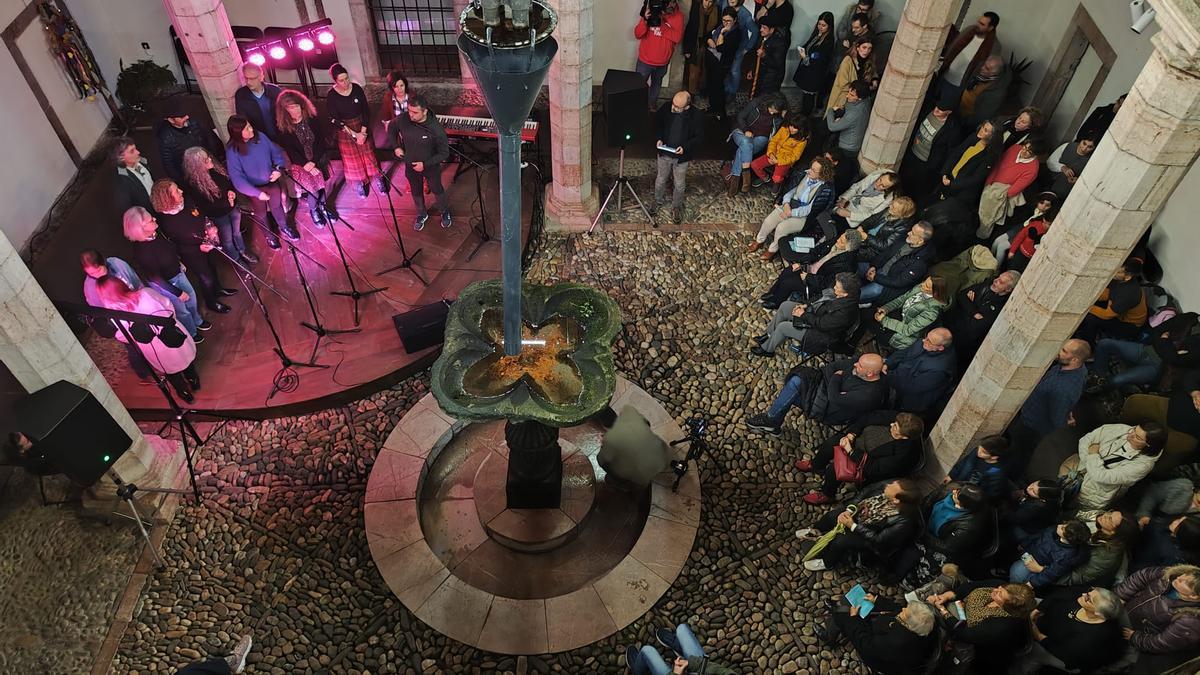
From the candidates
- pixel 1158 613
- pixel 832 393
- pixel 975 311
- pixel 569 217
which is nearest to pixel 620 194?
pixel 569 217

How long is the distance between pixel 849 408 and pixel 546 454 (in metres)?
2.49

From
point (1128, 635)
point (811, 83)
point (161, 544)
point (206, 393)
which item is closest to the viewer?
point (1128, 635)

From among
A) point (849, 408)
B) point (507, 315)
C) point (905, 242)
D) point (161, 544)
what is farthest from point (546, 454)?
point (905, 242)

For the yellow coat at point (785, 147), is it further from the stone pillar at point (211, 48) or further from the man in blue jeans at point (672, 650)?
the stone pillar at point (211, 48)

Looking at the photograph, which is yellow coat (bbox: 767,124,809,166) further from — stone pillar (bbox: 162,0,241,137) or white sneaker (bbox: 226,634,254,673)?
white sneaker (bbox: 226,634,254,673)

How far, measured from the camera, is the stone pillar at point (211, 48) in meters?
7.80

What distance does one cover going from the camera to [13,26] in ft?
28.0

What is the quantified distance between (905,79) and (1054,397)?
361 centimetres

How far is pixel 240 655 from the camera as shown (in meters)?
5.57

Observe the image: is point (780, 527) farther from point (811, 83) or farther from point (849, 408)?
point (811, 83)

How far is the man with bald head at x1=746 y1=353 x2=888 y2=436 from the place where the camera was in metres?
6.39

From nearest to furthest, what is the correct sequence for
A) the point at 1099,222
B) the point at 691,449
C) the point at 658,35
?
1. the point at 1099,222
2. the point at 691,449
3. the point at 658,35

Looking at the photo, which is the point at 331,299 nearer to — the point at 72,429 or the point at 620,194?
the point at 72,429

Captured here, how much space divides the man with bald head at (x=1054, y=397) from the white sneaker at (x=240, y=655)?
5.94m
